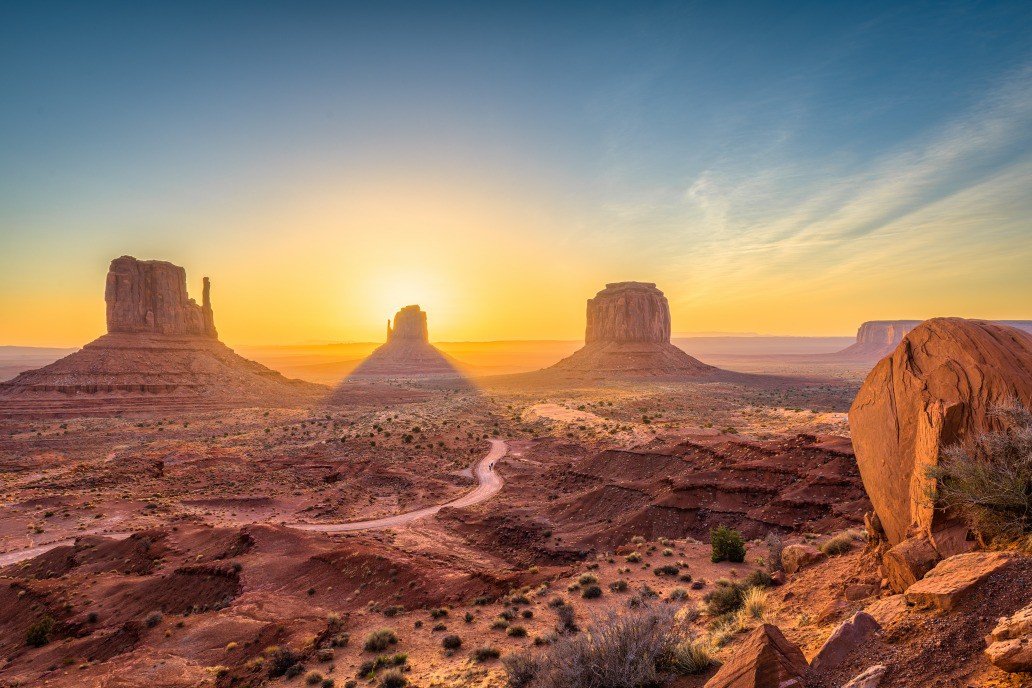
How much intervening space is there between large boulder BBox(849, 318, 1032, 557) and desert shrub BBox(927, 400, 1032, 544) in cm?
22

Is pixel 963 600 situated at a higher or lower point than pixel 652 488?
higher

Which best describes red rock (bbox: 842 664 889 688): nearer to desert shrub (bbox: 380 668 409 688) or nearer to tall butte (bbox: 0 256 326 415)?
desert shrub (bbox: 380 668 409 688)

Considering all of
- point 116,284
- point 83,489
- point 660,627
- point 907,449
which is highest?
point 116,284

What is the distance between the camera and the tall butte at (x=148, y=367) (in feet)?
212

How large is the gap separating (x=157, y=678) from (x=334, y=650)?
4162 millimetres

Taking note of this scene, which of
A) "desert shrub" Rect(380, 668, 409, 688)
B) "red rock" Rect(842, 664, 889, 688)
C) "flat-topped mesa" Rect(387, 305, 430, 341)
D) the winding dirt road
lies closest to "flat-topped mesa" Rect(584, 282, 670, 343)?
"flat-topped mesa" Rect(387, 305, 430, 341)

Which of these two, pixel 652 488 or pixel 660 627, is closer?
pixel 660 627

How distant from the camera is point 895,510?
906cm

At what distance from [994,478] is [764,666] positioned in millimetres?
5160

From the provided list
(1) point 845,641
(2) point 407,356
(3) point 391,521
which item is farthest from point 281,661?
(2) point 407,356

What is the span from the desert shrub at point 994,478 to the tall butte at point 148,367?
8231cm

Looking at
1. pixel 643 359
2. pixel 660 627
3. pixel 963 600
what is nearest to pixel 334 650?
pixel 660 627

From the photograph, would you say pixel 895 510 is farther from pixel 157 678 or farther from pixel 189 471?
pixel 189 471

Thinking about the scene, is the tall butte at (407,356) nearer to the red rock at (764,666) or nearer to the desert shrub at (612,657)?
the desert shrub at (612,657)
